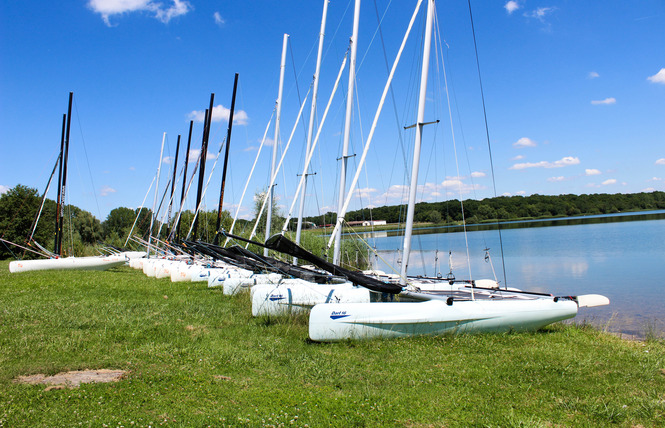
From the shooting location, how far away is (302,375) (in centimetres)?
680

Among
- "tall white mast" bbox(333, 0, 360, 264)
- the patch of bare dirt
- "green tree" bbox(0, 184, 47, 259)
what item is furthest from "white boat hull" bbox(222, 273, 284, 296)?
"green tree" bbox(0, 184, 47, 259)

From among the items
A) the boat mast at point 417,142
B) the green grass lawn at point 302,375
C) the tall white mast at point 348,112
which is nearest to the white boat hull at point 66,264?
the green grass lawn at point 302,375

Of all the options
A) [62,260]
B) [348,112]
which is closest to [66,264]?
[62,260]

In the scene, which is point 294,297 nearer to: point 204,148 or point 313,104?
point 313,104

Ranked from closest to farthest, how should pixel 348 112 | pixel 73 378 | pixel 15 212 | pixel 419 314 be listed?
pixel 73 378, pixel 419 314, pixel 348 112, pixel 15 212

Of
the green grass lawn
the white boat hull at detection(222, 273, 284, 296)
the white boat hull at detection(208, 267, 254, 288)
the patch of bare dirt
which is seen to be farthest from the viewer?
the white boat hull at detection(208, 267, 254, 288)

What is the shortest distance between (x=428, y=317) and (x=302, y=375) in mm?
3422

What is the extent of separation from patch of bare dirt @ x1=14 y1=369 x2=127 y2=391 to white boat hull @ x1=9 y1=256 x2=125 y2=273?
19394 millimetres

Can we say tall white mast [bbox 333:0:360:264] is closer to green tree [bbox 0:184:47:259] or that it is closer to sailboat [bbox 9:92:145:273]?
sailboat [bbox 9:92:145:273]

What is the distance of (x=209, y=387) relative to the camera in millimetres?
6137

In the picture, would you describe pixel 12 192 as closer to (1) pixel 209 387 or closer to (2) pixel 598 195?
(1) pixel 209 387

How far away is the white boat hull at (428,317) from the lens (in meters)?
8.87

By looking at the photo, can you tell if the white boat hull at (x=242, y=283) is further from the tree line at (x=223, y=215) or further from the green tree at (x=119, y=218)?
the green tree at (x=119, y=218)

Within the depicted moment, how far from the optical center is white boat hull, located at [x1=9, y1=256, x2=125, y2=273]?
22734 mm
